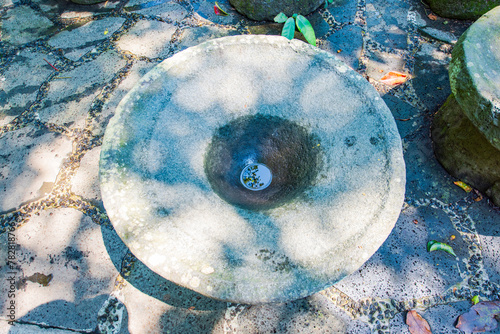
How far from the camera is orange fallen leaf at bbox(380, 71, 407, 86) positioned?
2605mm

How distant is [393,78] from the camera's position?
262 centimetres

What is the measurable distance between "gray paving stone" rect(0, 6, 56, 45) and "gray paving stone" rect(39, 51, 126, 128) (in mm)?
676

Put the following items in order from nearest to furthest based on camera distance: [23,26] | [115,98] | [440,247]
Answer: [440,247] < [115,98] < [23,26]

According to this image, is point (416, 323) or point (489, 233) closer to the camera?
point (416, 323)

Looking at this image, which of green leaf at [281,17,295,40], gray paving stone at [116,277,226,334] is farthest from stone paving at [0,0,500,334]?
green leaf at [281,17,295,40]

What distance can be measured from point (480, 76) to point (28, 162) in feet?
9.66

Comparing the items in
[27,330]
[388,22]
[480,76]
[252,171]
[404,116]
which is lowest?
[27,330]

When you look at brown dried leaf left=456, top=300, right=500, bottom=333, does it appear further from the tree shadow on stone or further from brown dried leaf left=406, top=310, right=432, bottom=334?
the tree shadow on stone

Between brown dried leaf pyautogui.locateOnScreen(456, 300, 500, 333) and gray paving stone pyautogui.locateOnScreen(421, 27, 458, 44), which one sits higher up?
gray paving stone pyautogui.locateOnScreen(421, 27, 458, 44)

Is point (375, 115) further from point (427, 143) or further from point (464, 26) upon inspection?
point (464, 26)

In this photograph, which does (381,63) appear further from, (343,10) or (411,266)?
(411,266)

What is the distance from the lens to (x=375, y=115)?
1.40 meters

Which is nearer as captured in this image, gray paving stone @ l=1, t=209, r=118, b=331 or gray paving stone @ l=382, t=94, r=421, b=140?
gray paving stone @ l=1, t=209, r=118, b=331

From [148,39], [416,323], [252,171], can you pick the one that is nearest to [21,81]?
[148,39]
